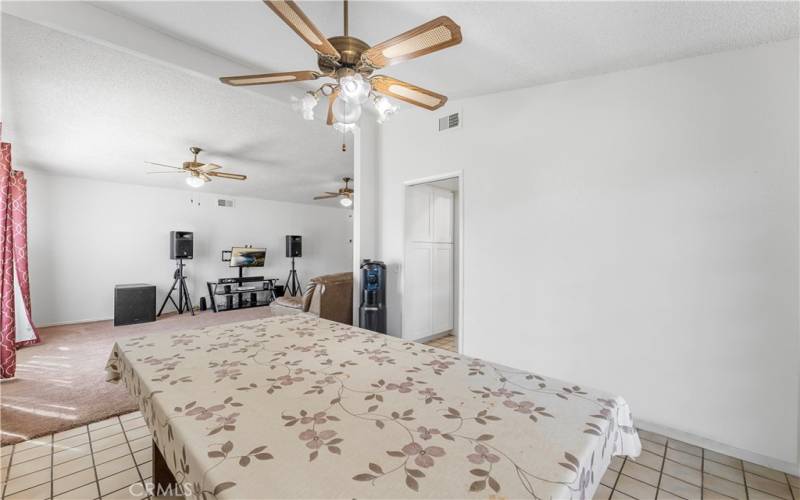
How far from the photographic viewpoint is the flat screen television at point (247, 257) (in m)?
7.18

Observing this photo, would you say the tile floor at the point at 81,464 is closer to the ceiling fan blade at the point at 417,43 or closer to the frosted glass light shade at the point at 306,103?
the frosted glass light shade at the point at 306,103

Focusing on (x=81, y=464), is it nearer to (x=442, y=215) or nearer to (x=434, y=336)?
(x=434, y=336)

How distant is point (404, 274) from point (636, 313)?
2.35m

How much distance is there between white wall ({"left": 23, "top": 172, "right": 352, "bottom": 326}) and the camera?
5309 millimetres

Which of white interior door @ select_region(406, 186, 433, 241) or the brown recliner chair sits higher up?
white interior door @ select_region(406, 186, 433, 241)

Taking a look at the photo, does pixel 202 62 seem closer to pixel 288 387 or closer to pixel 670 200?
pixel 288 387

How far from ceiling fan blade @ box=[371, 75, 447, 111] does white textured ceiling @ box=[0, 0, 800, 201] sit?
512mm

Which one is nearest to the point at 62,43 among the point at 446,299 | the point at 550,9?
the point at 550,9

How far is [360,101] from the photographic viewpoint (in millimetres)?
1814

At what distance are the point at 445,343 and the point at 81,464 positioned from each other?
3.45m

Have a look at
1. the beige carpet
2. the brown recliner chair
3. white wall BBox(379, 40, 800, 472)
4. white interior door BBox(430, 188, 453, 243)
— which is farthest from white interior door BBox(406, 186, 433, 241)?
the beige carpet

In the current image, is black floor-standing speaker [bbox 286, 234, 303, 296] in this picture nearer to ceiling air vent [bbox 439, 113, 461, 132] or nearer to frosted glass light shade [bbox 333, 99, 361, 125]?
ceiling air vent [bbox 439, 113, 461, 132]

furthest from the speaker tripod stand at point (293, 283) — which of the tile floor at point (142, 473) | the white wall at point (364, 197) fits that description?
the tile floor at point (142, 473)

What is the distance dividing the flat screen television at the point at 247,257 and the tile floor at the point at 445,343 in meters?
5.11
